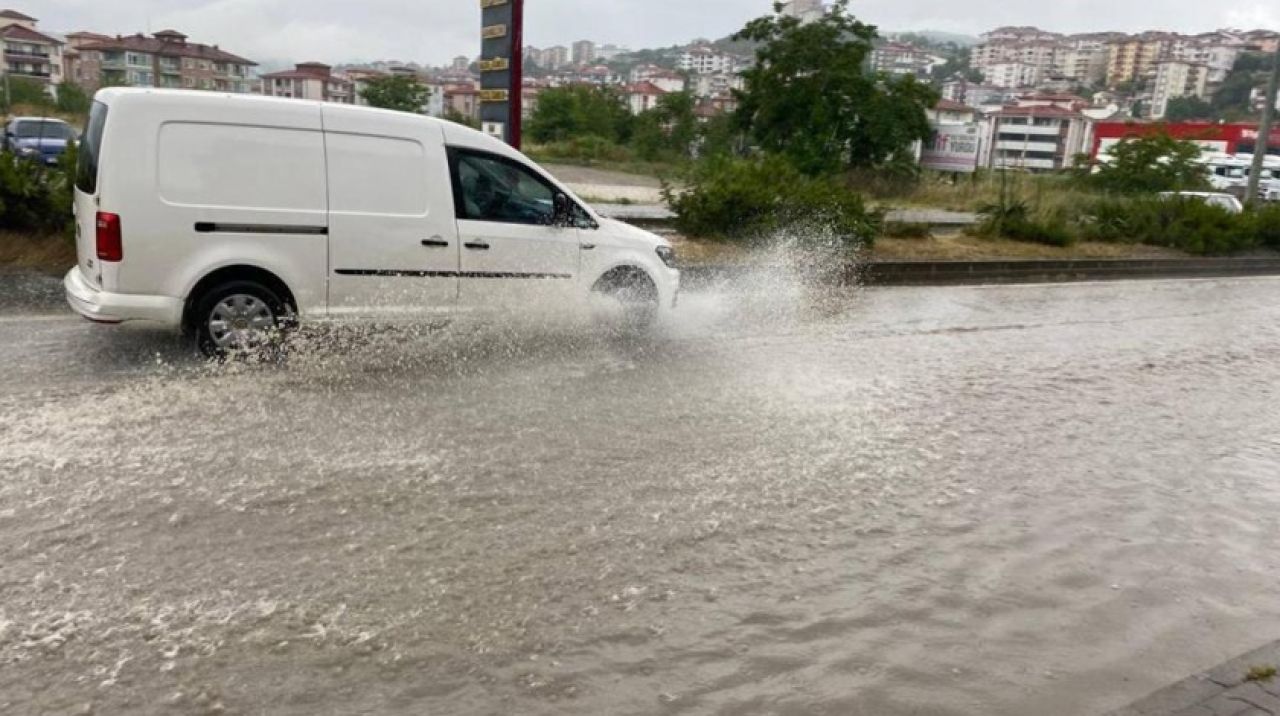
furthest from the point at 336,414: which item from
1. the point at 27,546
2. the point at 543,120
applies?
the point at 543,120

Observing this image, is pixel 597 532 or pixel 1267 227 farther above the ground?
pixel 1267 227

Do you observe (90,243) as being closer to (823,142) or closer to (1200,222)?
(1200,222)

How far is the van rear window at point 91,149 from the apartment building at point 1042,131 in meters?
131

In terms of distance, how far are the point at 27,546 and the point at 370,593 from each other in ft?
5.15

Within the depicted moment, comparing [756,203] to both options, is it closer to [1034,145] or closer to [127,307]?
[127,307]

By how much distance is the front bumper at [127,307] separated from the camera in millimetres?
7074

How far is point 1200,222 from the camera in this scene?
21781 millimetres

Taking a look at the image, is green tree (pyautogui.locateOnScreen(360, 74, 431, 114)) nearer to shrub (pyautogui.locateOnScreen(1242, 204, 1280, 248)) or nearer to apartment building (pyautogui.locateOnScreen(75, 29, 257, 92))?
shrub (pyautogui.locateOnScreen(1242, 204, 1280, 248))

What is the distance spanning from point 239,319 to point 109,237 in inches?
40.3

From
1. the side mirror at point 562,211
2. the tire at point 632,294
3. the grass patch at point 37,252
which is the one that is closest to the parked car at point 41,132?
the grass patch at point 37,252

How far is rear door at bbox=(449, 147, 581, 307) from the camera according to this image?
813 centimetres

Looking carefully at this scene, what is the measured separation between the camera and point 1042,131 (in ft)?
431

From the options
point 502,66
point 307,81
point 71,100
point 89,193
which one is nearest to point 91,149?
point 89,193

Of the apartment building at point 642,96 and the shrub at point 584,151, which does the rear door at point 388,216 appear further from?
the apartment building at point 642,96
